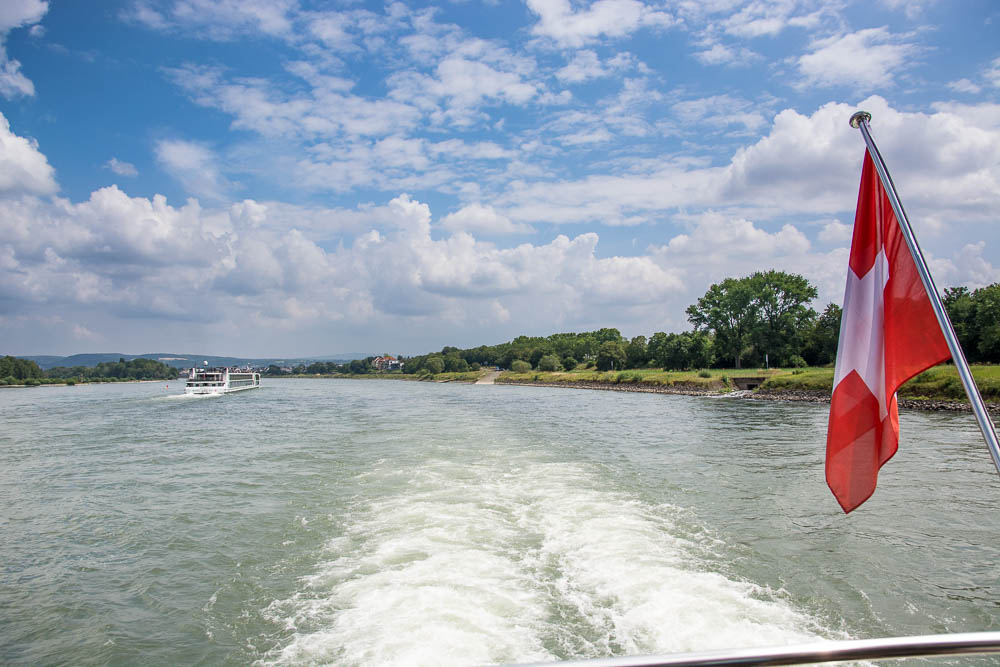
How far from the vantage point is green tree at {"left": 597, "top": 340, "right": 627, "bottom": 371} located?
4371 inches

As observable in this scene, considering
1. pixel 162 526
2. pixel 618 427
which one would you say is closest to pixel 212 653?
pixel 162 526

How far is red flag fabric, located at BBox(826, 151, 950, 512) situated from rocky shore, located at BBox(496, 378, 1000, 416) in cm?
3054

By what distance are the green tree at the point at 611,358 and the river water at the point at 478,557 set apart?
93.3 m

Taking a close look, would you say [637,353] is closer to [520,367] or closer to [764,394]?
[520,367]

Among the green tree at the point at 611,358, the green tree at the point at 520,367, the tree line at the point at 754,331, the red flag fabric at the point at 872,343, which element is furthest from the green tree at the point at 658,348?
the red flag fabric at the point at 872,343

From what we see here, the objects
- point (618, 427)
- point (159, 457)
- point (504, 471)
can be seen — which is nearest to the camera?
point (504, 471)

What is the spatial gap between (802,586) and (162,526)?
11456mm

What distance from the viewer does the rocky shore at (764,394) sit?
29.8 meters

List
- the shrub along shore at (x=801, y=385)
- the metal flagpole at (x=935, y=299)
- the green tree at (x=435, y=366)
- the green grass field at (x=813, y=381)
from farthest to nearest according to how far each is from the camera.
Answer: the green tree at (x=435, y=366) → the green grass field at (x=813, y=381) → the shrub along shore at (x=801, y=385) → the metal flagpole at (x=935, y=299)

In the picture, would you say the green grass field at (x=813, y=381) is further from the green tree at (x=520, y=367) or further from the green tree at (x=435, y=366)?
the green tree at (x=435, y=366)

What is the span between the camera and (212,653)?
19.1ft

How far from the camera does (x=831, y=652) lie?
1.67 m

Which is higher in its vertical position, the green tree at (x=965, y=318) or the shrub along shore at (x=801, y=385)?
the green tree at (x=965, y=318)

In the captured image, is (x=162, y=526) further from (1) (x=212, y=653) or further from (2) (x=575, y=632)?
(2) (x=575, y=632)
